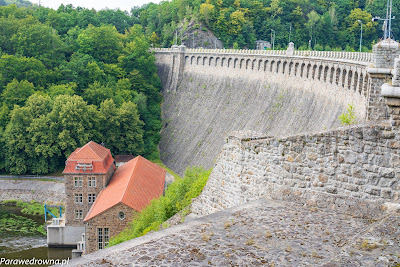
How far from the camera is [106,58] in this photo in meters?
83.0

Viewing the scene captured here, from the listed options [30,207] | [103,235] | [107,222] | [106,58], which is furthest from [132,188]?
[106,58]

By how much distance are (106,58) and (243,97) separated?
99.7 ft

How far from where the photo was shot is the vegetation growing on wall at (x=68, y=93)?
61.1m

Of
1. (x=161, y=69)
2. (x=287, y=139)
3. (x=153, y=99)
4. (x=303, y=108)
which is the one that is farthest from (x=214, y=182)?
(x=161, y=69)

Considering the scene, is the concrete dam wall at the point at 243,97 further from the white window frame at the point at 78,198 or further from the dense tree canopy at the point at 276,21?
the dense tree canopy at the point at 276,21

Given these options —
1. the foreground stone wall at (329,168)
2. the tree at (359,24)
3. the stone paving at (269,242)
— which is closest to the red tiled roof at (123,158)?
the foreground stone wall at (329,168)

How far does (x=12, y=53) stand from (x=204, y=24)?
33398 mm

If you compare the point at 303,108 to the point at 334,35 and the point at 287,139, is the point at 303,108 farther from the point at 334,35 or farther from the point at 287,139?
the point at 334,35

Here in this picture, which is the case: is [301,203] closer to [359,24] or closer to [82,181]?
[82,181]

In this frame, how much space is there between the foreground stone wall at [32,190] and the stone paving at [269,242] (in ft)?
154

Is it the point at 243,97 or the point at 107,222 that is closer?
the point at 107,222

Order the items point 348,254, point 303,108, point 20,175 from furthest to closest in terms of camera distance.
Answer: point 20,175
point 303,108
point 348,254

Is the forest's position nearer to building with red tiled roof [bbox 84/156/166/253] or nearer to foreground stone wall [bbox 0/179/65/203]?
foreground stone wall [bbox 0/179/65/203]

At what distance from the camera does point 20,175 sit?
6122 centimetres
